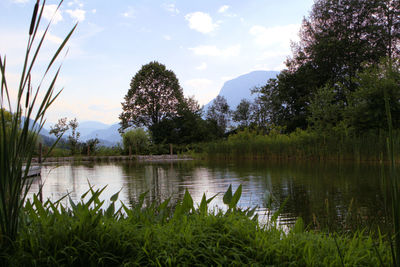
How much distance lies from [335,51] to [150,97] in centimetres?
2041

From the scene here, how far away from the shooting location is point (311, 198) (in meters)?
5.72

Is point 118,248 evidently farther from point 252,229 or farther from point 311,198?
point 311,198

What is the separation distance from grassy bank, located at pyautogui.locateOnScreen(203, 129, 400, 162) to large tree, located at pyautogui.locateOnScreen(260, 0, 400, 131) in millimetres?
10527

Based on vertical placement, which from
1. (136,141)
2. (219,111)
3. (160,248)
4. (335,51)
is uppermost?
(335,51)

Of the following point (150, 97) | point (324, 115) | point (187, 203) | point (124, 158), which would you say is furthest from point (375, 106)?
point (150, 97)

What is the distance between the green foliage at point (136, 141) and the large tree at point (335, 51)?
1114 centimetres

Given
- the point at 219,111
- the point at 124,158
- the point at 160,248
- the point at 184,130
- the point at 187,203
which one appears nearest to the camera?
the point at 160,248

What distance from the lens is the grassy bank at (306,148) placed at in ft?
43.6

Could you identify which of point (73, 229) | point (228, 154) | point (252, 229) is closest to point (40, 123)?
point (73, 229)

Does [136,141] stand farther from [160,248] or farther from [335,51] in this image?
[160,248]

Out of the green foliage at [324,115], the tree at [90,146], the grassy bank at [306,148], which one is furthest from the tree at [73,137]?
the green foliage at [324,115]

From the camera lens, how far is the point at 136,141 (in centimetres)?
2723

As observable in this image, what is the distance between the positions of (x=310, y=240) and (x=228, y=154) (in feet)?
55.9

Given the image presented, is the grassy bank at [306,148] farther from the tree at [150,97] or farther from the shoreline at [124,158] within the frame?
the tree at [150,97]
